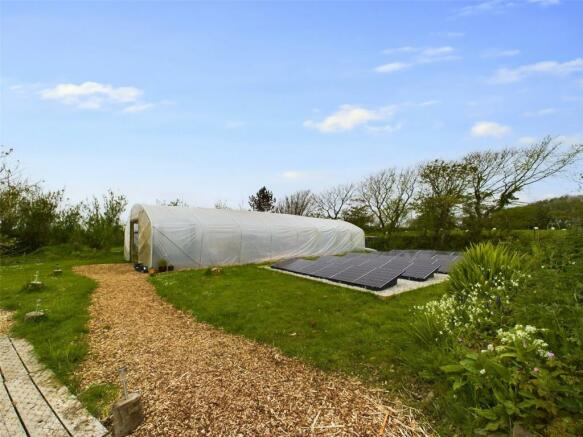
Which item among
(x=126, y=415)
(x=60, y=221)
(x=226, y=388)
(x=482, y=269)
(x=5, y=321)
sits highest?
(x=60, y=221)

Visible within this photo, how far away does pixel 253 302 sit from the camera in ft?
20.4

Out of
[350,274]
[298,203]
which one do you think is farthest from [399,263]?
[298,203]

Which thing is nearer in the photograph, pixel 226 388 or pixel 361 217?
pixel 226 388

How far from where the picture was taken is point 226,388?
3043mm

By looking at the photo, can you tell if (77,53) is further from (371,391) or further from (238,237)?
(371,391)

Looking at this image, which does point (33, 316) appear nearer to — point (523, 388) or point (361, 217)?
point (523, 388)

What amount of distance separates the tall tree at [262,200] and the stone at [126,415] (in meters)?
26.9

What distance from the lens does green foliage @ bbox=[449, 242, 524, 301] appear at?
475 centimetres

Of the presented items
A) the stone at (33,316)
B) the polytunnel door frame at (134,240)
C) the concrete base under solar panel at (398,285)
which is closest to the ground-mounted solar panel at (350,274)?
the concrete base under solar panel at (398,285)

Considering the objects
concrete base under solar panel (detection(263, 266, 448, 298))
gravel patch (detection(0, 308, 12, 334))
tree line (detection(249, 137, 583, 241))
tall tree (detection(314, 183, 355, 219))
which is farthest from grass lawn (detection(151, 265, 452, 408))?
tall tree (detection(314, 183, 355, 219))

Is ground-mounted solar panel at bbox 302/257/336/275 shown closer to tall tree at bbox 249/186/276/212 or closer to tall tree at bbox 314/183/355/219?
tall tree at bbox 314/183/355/219

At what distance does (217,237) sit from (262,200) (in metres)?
17.2

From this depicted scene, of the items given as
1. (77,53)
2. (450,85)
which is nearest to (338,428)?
(450,85)

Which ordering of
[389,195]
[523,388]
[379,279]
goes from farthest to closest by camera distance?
1. [389,195]
2. [379,279]
3. [523,388]
